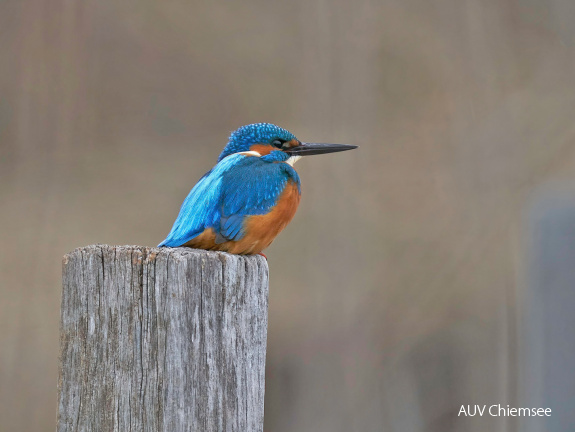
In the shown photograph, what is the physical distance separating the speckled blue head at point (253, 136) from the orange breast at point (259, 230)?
271 millimetres

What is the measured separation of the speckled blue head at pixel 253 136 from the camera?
8.24 feet

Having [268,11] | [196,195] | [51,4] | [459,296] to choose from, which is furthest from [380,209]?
[51,4]

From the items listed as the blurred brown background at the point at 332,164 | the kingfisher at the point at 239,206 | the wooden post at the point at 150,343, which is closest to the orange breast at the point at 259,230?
the kingfisher at the point at 239,206

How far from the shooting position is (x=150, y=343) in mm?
1313

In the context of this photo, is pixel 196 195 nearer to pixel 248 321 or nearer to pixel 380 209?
pixel 248 321

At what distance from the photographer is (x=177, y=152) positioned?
382 centimetres

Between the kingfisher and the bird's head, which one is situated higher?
the bird's head

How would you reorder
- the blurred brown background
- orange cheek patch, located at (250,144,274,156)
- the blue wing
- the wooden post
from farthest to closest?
the blurred brown background
orange cheek patch, located at (250,144,274,156)
the blue wing
the wooden post

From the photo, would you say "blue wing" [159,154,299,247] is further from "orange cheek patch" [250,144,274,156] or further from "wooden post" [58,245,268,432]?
"wooden post" [58,245,268,432]

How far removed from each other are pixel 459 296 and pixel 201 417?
2339mm

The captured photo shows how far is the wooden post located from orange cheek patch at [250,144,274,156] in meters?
1.17

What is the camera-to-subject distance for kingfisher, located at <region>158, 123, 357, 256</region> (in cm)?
209

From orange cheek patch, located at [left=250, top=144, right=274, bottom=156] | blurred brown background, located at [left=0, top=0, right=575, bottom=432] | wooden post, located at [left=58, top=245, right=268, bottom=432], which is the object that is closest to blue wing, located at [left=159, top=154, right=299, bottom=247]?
orange cheek patch, located at [left=250, top=144, right=274, bottom=156]

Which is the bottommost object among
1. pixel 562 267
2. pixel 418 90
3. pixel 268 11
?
pixel 562 267
